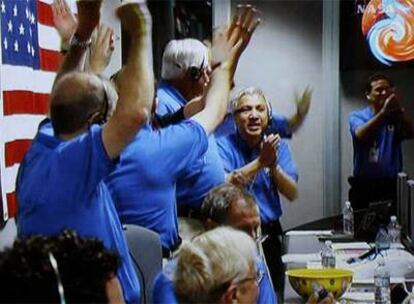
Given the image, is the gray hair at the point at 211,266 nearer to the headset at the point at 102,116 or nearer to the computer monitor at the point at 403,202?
the headset at the point at 102,116

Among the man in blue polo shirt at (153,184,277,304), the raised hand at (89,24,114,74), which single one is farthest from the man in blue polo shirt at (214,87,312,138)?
the raised hand at (89,24,114,74)

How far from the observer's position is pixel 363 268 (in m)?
3.76

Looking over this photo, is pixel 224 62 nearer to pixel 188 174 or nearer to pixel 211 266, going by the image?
pixel 188 174

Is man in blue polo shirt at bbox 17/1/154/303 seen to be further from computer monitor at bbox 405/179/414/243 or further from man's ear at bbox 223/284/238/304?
computer monitor at bbox 405/179/414/243

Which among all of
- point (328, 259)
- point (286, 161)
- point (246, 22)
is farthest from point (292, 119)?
point (328, 259)

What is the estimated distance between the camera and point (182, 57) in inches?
150

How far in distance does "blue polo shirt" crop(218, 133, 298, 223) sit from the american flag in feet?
3.02

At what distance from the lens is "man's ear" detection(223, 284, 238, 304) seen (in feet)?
7.00

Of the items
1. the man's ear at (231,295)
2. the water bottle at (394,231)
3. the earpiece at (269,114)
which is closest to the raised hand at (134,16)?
the earpiece at (269,114)

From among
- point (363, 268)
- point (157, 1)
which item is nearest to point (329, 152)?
point (363, 268)

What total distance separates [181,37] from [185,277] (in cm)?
188

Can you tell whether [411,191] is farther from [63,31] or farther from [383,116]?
[63,31]

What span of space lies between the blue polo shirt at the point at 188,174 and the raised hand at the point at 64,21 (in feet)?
1.53

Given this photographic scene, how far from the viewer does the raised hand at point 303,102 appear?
13.7 ft
